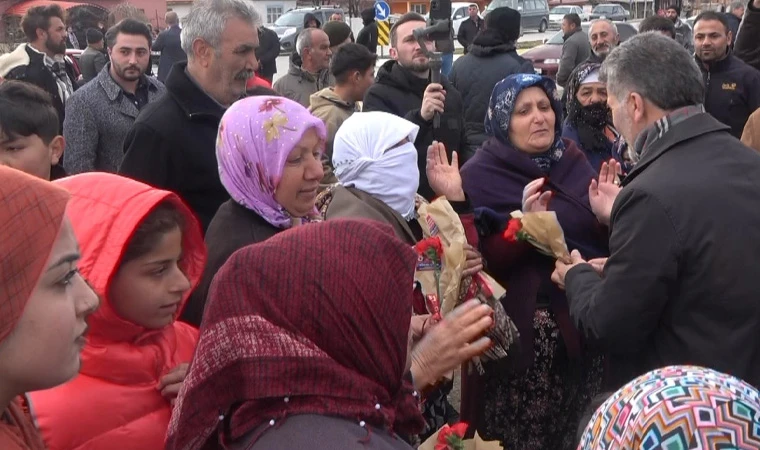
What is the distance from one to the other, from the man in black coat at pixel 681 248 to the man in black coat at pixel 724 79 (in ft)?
12.4

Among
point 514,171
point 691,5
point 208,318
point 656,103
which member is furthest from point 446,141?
point 691,5

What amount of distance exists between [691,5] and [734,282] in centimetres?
4332

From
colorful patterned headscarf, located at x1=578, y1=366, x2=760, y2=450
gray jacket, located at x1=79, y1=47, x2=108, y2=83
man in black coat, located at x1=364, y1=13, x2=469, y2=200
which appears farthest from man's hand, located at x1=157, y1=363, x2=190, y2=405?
gray jacket, located at x1=79, y1=47, x2=108, y2=83

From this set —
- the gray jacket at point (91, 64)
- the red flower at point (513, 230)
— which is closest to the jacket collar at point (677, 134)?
the red flower at point (513, 230)

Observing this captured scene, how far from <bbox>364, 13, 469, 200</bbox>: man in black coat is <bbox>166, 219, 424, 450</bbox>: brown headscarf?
3.24 m

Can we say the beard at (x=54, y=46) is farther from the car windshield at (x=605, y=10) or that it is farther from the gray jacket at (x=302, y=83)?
the car windshield at (x=605, y=10)

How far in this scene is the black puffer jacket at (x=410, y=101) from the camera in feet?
16.5

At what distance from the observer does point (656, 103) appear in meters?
2.78

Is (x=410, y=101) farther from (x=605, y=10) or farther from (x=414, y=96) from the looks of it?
(x=605, y=10)

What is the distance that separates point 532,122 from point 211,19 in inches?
57.9

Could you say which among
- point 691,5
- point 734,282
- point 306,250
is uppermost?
point 306,250

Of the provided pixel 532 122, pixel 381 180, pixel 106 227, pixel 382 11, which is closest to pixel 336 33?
pixel 532 122

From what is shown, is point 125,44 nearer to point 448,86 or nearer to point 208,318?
point 448,86

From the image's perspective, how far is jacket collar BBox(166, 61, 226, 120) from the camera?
331 cm
